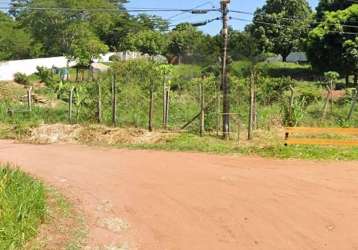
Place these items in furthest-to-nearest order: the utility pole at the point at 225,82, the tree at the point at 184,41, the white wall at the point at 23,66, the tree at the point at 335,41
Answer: the tree at the point at 184,41 → the white wall at the point at 23,66 → the tree at the point at 335,41 → the utility pole at the point at 225,82

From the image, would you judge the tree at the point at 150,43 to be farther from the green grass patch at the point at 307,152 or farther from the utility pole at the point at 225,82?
the green grass patch at the point at 307,152

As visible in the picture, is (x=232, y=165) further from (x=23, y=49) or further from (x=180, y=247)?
(x=23, y=49)

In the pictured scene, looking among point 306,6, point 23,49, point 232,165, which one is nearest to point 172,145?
point 232,165

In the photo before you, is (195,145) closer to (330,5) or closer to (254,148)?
(254,148)

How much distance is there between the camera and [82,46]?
52312mm

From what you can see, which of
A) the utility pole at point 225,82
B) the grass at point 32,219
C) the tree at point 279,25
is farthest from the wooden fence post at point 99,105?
the tree at point 279,25

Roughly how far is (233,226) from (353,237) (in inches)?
71.1

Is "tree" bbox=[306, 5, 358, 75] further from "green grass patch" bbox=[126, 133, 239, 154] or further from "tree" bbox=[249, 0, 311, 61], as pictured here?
"green grass patch" bbox=[126, 133, 239, 154]

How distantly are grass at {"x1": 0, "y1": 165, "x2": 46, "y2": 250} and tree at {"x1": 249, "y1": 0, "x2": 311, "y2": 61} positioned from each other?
45275 millimetres

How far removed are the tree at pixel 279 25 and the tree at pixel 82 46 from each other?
582 inches

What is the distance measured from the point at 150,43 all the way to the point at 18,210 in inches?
2182

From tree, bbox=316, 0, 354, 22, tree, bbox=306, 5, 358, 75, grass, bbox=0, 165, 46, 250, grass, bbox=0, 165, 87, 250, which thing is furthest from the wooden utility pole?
tree, bbox=316, 0, 354, 22

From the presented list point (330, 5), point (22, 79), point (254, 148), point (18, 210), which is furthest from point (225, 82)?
point (22, 79)

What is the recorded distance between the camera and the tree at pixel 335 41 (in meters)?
35.5
